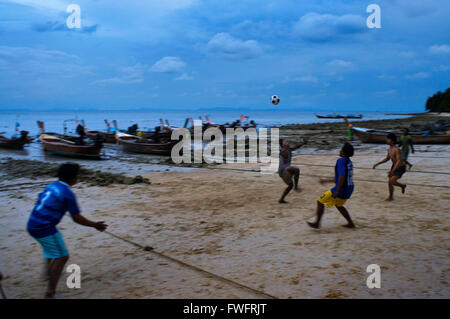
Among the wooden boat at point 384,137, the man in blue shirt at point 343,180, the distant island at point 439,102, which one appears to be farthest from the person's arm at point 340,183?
the distant island at point 439,102

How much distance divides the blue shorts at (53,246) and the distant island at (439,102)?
9241 centimetres

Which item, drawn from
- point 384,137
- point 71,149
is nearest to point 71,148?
point 71,149

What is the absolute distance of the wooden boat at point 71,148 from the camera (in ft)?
60.6

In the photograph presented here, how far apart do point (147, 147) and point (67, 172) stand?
666 inches

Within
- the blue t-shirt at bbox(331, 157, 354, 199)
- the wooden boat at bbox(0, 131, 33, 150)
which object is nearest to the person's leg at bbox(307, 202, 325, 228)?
the blue t-shirt at bbox(331, 157, 354, 199)

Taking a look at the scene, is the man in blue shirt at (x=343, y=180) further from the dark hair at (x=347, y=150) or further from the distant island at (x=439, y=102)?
the distant island at (x=439, y=102)

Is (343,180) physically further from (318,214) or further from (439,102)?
(439,102)

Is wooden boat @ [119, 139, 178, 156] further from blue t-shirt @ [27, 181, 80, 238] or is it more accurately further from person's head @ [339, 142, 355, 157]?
blue t-shirt @ [27, 181, 80, 238]

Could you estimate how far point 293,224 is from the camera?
6.07m

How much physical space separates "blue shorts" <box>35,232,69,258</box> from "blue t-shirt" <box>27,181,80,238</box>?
0.16ft

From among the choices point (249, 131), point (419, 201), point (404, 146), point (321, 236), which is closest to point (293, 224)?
point (321, 236)

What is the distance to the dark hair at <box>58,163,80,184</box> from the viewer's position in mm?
3594
